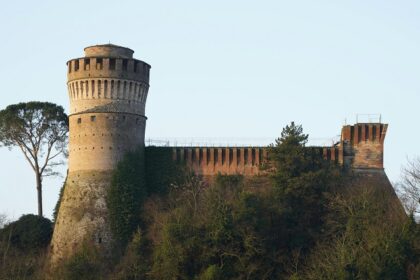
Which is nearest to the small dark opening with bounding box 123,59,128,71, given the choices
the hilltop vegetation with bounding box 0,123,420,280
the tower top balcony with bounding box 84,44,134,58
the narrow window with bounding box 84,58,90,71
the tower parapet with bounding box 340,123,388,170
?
the tower top balcony with bounding box 84,44,134,58

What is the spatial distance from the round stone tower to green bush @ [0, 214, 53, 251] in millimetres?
1484

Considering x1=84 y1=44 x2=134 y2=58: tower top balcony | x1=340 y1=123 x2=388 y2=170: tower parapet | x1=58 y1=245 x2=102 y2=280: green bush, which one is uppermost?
x1=84 y1=44 x2=134 y2=58: tower top balcony

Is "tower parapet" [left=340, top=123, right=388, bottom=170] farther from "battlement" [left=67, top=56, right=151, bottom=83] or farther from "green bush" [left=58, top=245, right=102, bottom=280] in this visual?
"green bush" [left=58, top=245, right=102, bottom=280]

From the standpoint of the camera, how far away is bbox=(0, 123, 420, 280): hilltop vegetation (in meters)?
40.0

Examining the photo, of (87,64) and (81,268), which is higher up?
(87,64)

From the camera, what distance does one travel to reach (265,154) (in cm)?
4947

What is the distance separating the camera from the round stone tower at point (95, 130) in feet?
151

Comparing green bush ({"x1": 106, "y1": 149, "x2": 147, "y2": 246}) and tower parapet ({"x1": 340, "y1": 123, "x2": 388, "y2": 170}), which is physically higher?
tower parapet ({"x1": 340, "y1": 123, "x2": 388, "y2": 170})

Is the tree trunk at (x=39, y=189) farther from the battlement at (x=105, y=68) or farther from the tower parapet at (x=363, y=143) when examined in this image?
the tower parapet at (x=363, y=143)

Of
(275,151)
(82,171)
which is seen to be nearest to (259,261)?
(275,151)

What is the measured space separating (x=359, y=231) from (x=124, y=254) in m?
12.2

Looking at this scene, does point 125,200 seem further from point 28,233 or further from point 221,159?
point 221,159

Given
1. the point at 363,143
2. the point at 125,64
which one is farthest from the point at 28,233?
the point at 363,143

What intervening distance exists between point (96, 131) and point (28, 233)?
6940 mm
